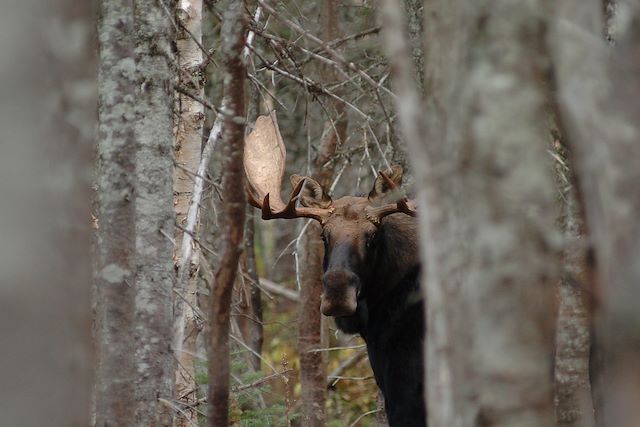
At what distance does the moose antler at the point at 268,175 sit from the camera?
7.00 metres

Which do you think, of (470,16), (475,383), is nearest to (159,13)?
Answer: (470,16)

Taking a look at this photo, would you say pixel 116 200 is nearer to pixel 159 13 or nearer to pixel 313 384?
pixel 159 13

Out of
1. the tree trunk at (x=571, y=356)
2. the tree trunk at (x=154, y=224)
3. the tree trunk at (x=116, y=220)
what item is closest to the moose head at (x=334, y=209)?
the tree trunk at (x=154, y=224)

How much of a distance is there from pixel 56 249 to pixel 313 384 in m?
5.16

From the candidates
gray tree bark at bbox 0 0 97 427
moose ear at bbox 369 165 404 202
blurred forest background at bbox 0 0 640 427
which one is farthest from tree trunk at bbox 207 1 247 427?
moose ear at bbox 369 165 404 202

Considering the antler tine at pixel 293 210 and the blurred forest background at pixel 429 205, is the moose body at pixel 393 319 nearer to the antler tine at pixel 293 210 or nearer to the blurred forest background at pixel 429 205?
the antler tine at pixel 293 210

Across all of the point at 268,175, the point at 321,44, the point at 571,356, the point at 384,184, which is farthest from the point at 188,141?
the point at 571,356

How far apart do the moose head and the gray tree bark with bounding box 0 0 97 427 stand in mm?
2857

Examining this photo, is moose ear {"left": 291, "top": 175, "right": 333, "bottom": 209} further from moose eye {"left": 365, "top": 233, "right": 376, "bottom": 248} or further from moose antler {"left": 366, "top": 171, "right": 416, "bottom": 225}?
moose eye {"left": 365, "top": 233, "right": 376, "bottom": 248}

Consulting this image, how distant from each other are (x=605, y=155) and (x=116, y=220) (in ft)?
8.42

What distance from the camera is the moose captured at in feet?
23.5

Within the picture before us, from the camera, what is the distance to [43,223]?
377 cm

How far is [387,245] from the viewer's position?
747cm

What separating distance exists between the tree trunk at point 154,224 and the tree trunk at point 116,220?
0.59 meters
